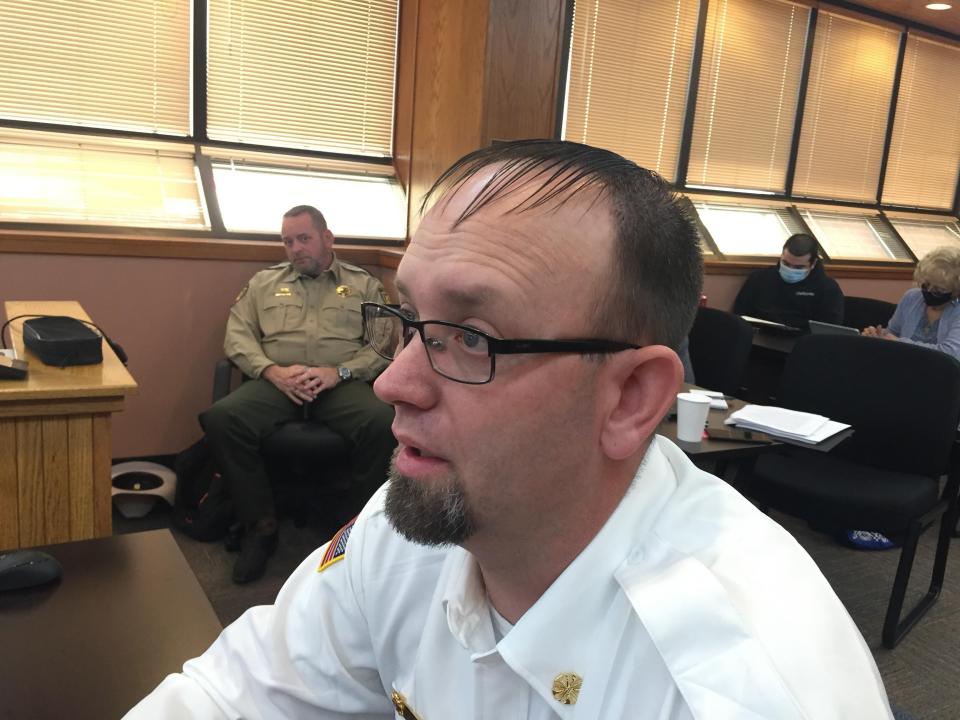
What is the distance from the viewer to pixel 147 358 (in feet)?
Answer: 11.6

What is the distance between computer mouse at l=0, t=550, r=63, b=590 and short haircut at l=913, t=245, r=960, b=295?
392 centimetres

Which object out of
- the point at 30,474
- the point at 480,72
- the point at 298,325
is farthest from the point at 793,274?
the point at 30,474

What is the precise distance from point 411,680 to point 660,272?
55cm

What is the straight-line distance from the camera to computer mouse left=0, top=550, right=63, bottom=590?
3.50 ft

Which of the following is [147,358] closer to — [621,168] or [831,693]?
[621,168]

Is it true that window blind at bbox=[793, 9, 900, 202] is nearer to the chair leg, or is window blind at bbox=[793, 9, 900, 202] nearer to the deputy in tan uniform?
the chair leg

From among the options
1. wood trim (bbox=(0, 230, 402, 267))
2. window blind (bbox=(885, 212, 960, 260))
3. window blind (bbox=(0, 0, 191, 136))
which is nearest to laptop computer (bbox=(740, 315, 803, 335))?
wood trim (bbox=(0, 230, 402, 267))

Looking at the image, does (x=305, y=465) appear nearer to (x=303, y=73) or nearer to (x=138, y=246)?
(x=138, y=246)

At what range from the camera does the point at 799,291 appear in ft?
15.6

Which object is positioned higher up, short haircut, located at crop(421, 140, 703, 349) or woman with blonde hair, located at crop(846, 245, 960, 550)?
short haircut, located at crop(421, 140, 703, 349)

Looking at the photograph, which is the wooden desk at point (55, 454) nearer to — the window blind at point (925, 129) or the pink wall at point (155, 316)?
the pink wall at point (155, 316)

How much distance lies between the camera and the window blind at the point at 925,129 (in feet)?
20.4

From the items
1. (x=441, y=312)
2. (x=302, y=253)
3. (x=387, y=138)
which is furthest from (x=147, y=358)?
(x=441, y=312)

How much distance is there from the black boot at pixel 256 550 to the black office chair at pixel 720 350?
1.90m
